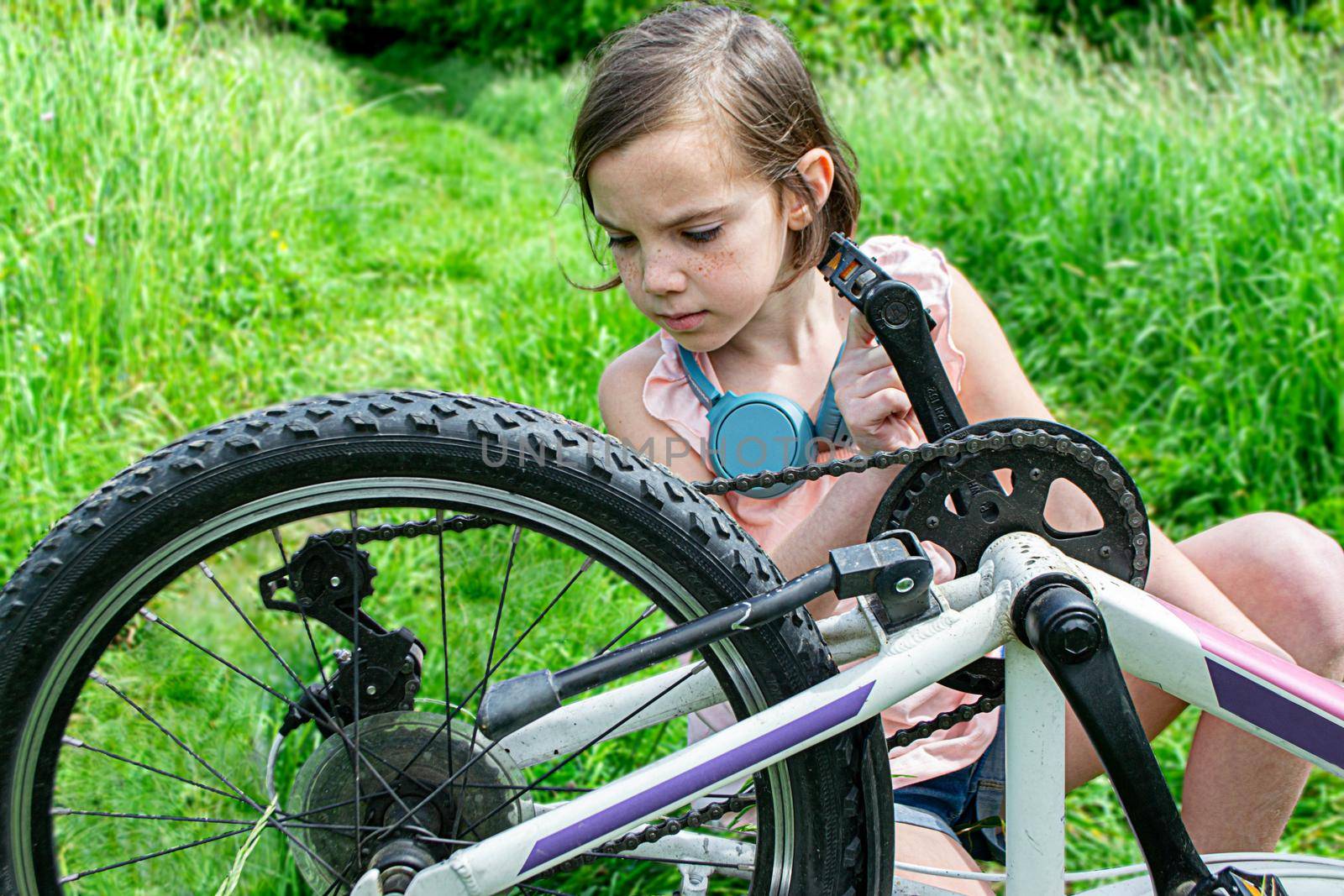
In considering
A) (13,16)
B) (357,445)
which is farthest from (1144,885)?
(13,16)

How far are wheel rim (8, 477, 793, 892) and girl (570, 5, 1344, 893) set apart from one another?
0.38 metres

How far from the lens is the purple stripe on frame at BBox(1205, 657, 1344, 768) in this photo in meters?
1.24

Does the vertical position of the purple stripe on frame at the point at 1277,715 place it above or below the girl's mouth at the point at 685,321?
below

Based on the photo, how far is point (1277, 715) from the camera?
4.09ft

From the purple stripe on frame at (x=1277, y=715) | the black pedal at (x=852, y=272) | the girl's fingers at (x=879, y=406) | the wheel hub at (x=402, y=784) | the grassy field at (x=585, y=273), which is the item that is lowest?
the purple stripe on frame at (x=1277, y=715)

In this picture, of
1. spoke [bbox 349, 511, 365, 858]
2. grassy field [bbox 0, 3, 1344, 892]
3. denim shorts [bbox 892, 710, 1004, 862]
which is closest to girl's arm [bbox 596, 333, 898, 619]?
denim shorts [bbox 892, 710, 1004, 862]

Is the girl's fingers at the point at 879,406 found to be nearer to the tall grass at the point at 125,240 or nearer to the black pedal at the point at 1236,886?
the black pedal at the point at 1236,886

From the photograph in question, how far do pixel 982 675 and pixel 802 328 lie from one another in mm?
642

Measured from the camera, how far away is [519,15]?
730 inches

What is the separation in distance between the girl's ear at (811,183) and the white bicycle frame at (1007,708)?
606 millimetres

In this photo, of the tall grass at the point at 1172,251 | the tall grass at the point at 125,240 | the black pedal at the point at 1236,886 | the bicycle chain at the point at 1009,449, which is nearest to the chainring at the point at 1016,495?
the bicycle chain at the point at 1009,449

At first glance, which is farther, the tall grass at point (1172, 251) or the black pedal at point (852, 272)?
the tall grass at point (1172, 251)

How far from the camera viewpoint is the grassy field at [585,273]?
320 cm

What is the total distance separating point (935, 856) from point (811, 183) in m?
1.04
